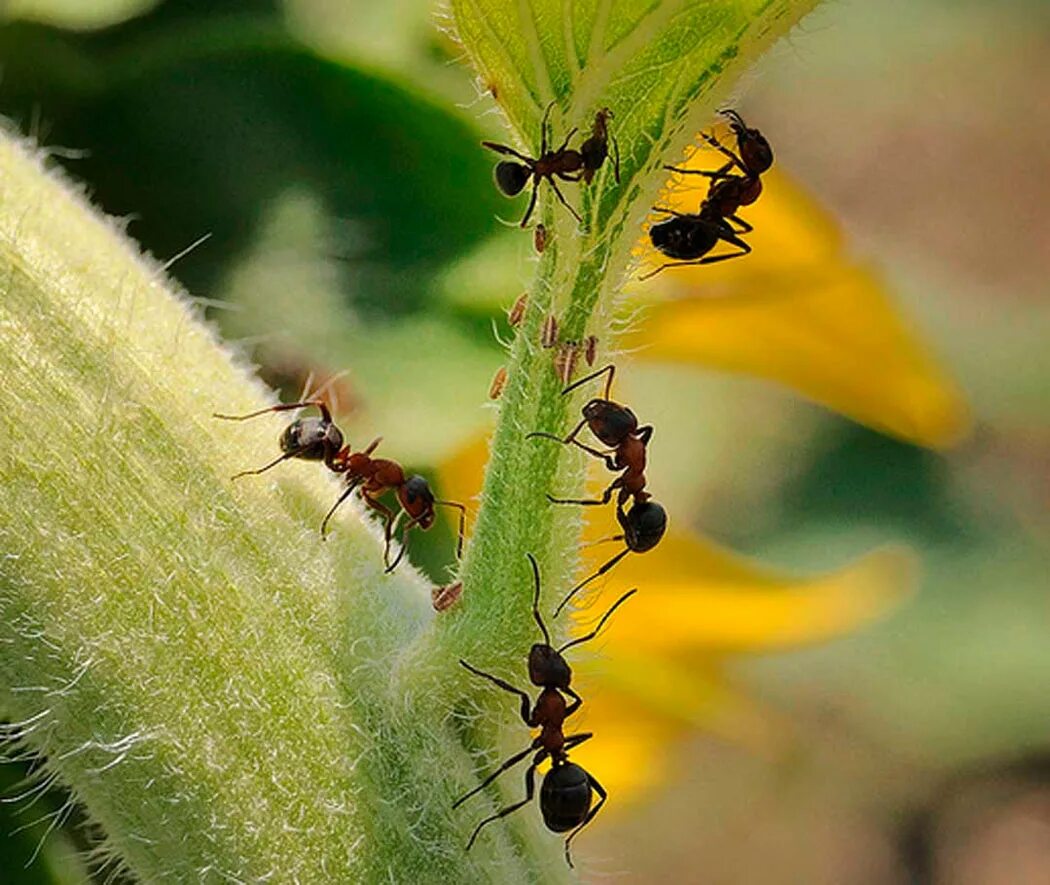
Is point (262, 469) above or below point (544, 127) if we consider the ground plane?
below

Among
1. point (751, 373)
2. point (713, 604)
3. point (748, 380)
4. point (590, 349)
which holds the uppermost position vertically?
point (590, 349)

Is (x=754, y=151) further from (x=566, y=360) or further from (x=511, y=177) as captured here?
(x=566, y=360)

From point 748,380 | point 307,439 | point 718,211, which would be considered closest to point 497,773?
point 307,439

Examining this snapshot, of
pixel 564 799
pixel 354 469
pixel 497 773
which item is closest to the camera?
pixel 497 773

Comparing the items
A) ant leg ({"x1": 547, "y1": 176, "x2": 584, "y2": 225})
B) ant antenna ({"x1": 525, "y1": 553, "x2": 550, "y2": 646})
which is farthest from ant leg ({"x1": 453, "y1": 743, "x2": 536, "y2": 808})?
ant leg ({"x1": 547, "y1": 176, "x2": 584, "y2": 225})

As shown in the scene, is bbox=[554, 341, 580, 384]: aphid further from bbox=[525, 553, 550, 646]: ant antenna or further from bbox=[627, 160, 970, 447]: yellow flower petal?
bbox=[627, 160, 970, 447]: yellow flower petal

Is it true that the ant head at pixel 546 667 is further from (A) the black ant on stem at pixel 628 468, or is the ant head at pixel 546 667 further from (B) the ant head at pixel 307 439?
(B) the ant head at pixel 307 439
